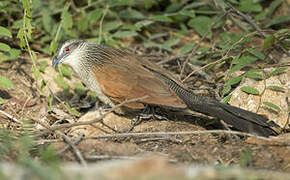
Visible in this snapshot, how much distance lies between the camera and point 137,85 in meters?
3.25

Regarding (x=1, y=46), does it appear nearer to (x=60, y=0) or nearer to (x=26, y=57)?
(x=26, y=57)

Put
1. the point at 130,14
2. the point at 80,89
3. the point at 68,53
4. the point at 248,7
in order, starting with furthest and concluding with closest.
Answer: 1. the point at 130,14
2. the point at 248,7
3. the point at 80,89
4. the point at 68,53

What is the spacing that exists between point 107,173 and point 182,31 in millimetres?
3663

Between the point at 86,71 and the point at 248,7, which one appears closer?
the point at 86,71

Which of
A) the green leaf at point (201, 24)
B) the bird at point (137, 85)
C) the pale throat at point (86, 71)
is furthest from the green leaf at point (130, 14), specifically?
the pale throat at point (86, 71)

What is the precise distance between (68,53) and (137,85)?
1.03 m

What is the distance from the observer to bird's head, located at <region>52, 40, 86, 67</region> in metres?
3.77

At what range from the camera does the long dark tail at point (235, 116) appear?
2.86 m

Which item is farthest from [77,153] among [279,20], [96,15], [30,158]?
[279,20]

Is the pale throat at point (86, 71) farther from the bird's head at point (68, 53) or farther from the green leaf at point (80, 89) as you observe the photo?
the green leaf at point (80, 89)

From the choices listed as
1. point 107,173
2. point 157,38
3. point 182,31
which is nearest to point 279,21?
point 182,31

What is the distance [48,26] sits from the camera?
4.59 metres

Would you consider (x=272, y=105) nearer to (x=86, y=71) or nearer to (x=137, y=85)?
(x=137, y=85)

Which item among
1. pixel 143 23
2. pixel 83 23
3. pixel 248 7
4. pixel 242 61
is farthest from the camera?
pixel 143 23
